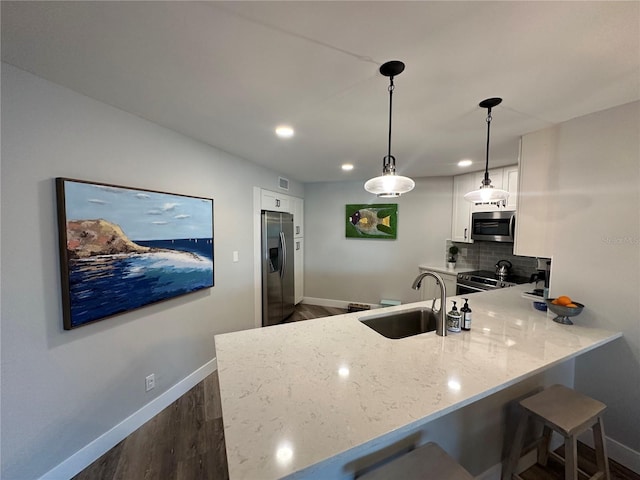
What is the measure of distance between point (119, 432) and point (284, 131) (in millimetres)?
2610

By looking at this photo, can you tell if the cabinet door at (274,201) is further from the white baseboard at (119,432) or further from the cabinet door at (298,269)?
the white baseboard at (119,432)

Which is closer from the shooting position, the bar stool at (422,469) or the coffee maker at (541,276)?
the bar stool at (422,469)

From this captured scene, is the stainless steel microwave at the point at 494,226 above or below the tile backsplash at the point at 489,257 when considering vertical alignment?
above

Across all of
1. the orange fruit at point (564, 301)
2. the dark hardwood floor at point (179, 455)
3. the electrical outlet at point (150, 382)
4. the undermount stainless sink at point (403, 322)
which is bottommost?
the dark hardwood floor at point (179, 455)

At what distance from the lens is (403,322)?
75.4 inches

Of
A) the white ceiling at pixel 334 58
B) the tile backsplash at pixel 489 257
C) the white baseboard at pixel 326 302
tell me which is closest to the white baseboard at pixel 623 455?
the tile backsplash at pixel 489 257

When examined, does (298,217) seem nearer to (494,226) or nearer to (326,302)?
(326,302)

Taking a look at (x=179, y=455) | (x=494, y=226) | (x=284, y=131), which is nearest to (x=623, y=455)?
→ (x=494, y=226)

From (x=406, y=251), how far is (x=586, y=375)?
2.65 metres

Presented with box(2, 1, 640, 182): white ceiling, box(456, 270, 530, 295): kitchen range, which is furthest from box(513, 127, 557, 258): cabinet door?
box(456, 270, 530, 295): kitchen range

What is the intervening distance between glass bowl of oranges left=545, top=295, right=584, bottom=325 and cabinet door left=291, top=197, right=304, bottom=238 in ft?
11.6

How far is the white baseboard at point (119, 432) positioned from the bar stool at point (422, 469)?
182 centimetres

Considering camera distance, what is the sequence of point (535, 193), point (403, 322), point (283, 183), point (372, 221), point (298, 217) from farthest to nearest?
point (298, 217)
point (372, 221)
point (283, 183)
point (535, 193)
point (403, 322)

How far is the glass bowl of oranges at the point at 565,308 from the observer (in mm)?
1675
